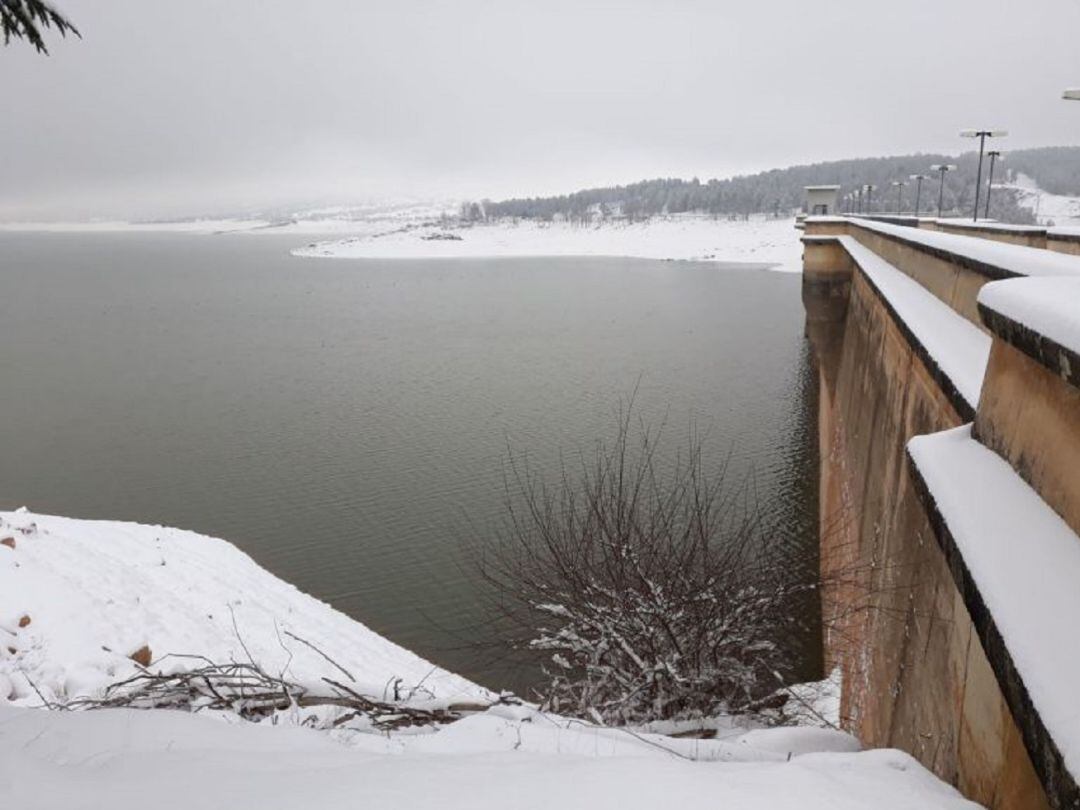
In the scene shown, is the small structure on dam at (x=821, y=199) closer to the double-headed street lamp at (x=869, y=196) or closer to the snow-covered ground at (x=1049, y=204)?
the double-headed street lamp at (x=869, y=196)

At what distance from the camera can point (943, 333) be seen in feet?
23.0

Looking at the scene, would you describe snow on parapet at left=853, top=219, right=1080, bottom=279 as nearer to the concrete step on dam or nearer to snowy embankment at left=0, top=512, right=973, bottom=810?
the concrete step on dam

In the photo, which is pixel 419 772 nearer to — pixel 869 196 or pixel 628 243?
pixel 869 196

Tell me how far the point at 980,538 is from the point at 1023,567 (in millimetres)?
250

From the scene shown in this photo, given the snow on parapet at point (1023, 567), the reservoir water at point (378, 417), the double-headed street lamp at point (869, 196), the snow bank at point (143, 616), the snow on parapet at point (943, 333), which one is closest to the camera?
the snow on parapet at point (1023, 567)

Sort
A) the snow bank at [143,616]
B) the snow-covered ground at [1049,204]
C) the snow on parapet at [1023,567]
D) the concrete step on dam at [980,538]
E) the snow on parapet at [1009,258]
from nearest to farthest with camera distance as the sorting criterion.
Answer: the snow on parapet at [1023,567], the concrete step on dam at [980,538], the snow on parapet at [1009,258], the snow bank at [143,616], the snow-covered ground at [1049,204]

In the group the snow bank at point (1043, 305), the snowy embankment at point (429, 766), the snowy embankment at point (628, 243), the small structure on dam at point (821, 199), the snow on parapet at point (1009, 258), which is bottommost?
the snowy embankment at point (628, 243)

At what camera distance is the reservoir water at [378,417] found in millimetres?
18594

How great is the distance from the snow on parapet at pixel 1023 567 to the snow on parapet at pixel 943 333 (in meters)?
1.67

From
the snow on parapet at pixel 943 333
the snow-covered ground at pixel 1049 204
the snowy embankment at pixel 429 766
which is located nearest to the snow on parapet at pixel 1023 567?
the snowy embankment at pixel 429 766

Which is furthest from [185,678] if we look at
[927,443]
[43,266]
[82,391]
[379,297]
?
[43,266]

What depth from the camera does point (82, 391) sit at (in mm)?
32719

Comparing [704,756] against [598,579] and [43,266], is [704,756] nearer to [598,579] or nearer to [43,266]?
[598,579]

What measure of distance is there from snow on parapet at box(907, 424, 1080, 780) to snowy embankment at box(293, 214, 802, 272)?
97.0 m
